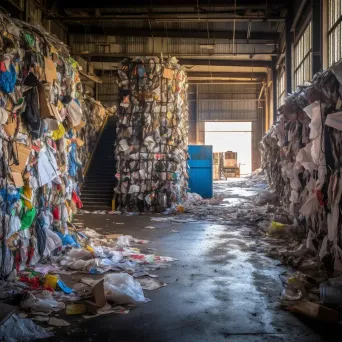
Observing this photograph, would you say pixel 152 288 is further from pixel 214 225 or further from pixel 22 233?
pixel 214 225

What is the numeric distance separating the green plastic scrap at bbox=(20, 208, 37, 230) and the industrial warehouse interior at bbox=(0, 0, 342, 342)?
0.04 ft

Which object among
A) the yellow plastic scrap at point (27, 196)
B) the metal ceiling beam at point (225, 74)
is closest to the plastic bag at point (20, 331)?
the yellow plastic scrap at point (27, 196)

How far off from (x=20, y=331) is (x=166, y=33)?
46.3ft

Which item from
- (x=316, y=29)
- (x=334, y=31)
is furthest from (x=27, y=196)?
(x=316, y=29)

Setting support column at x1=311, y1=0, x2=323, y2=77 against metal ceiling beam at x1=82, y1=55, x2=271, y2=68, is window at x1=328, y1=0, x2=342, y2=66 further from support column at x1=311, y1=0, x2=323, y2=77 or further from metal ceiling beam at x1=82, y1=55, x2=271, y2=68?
metal ceiling beam at x1=82, y1=55, x2=271, y2=68

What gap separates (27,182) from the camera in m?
4.66

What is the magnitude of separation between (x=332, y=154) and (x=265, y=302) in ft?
6.24

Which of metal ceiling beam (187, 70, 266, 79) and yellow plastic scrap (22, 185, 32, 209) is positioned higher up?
metal ceiling beam (187, 70, 266, 79)

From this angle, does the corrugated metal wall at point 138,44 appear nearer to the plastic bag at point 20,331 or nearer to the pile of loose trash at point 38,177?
the pile of loose trash at point 38,177

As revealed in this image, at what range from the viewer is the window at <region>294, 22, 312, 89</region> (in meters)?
10.4

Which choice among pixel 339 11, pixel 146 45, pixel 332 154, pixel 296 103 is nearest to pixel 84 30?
pixel 146 45

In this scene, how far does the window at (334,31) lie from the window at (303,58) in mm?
1693

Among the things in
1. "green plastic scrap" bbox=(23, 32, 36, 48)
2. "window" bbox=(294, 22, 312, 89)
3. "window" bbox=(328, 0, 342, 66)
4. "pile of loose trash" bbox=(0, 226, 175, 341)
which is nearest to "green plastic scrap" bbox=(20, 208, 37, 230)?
"pile of loose trash" bbox=(0, 226, 175, 341)

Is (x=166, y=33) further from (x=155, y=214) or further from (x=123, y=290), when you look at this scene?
(x=123, y=290)
